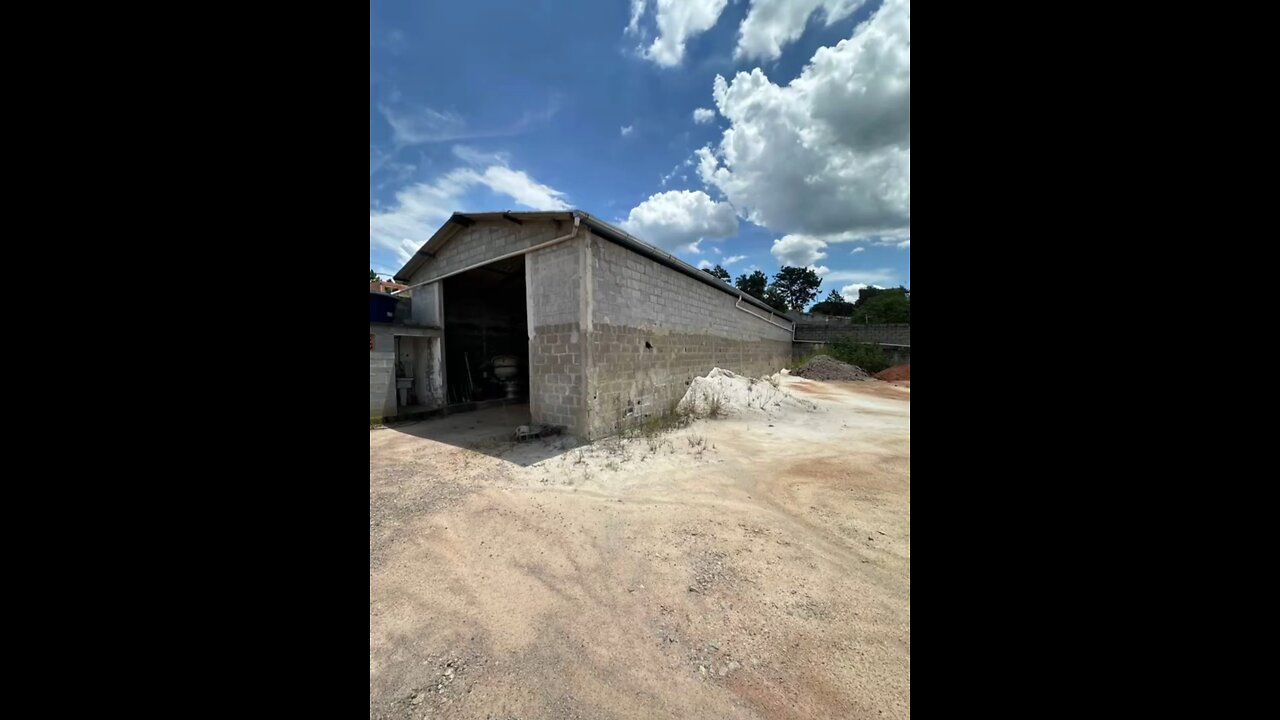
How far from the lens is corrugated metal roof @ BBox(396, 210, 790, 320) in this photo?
5848 millimetres

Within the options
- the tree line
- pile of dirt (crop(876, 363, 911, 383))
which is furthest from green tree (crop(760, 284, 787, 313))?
pile of dirt (crop(876, 363, 911, 383))

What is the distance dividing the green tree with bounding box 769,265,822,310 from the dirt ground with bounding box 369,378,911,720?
1764 inches

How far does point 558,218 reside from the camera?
19.3ft

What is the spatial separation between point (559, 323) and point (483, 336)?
18.1 feet

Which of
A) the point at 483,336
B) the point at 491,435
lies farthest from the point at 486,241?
the point at 483,336

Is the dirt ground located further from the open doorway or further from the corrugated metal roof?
the open doorway

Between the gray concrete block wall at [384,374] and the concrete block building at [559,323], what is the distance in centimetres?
2

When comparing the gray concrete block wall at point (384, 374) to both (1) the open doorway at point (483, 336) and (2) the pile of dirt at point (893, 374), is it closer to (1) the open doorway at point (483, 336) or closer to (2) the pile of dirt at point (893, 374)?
(1) the open doorway at point (483, 336)

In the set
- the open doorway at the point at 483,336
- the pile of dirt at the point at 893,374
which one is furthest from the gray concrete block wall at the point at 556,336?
the pile of dirt at the point at 893,374
